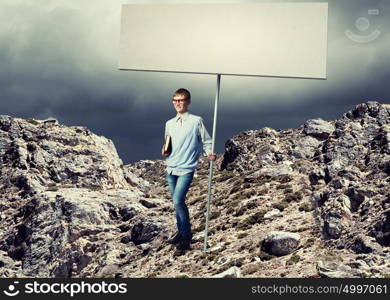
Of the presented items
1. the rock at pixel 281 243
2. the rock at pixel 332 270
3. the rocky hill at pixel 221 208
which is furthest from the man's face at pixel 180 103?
the rock at pixel 281 243

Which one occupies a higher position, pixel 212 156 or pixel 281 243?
pixel 212 156

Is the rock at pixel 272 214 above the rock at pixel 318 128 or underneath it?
underneath

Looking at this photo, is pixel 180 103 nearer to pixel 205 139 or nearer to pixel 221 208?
pixel 205 139

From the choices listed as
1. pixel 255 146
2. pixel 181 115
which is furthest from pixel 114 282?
pixel 255 146

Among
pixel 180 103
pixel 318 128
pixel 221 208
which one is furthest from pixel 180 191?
pixel 318 128

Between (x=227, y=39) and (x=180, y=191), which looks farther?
(x=180, y=191)

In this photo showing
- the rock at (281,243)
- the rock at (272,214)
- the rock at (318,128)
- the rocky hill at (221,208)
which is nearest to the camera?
the rocky hill at (221,208)

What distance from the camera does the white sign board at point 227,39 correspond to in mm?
25953

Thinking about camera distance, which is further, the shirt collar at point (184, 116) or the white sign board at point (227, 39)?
the shirt collar at point (184, 116)

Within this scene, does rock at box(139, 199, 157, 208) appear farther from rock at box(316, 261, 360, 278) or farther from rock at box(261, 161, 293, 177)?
rock at box(316, 261, 360, 278)

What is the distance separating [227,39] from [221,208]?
23.6 metres

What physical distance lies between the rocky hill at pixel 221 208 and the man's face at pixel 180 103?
740 cm

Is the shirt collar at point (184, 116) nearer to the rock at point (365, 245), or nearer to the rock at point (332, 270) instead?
the rock at point (332, 270)

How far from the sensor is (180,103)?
26.3 m
